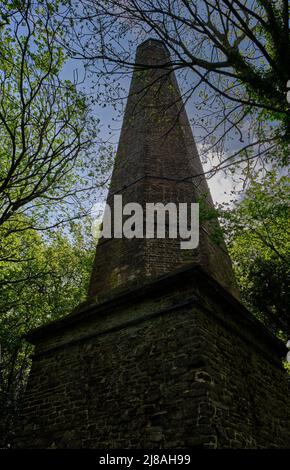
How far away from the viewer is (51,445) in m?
6.11

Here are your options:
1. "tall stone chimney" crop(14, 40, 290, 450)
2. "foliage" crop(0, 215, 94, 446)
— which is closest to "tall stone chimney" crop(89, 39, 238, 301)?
"tall stone chimney" crop(14, 40, 290, 450)

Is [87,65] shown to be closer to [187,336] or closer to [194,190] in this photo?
[194,190]

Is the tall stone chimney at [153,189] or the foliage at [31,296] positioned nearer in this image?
the tall stone chimney at [153,189]

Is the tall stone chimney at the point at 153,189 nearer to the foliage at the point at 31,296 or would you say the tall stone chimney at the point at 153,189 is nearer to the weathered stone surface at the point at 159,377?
the weathered stone surface at the point at 159,377

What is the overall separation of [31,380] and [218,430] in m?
4.38

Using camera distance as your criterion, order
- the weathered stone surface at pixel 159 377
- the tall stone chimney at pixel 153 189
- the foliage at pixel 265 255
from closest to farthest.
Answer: the weathered stone surface at pixel 159 377 < the tall stone chimney at pixel 153 189 < the foliage at pixel 265 255

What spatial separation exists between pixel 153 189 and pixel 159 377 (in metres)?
5.01

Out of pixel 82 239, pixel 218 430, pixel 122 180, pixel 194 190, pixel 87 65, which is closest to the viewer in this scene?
pixel 218 430

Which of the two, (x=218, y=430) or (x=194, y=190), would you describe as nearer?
(x=218, y=430)

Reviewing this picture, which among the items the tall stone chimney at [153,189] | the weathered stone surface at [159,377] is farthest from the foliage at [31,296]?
the weathered stone surface at [159,377]

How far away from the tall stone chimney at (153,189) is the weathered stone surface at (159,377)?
695mm

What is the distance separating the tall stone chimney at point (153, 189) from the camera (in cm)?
770

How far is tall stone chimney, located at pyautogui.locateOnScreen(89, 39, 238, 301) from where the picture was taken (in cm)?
770
